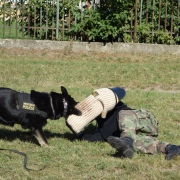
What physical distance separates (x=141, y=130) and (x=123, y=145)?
852 millimetres

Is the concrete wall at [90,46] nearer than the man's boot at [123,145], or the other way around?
the man's boot at [123,145]

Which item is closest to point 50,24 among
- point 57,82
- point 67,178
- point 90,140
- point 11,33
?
point 11,33

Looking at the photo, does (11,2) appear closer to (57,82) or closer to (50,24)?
(50,24)

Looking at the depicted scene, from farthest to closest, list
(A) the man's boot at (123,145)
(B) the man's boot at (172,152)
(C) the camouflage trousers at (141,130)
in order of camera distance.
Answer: (C) the camouflage trousers at (141,130), (B) the man's boot at (172,152), (A) the man's boot at (123,145)

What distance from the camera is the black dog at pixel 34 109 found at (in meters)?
6.36

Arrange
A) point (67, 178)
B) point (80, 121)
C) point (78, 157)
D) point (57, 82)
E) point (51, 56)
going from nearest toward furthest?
point (67, 178), point (78, 157), point (80, 121), point (57, 82), point (51, 56)

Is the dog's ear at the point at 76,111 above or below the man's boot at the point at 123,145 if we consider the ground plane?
above

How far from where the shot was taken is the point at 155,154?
5.97 metres

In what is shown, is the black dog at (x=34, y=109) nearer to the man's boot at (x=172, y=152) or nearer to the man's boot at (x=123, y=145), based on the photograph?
the man's boot at (x=123, y=145)

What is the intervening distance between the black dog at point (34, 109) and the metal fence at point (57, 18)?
7.14 meters

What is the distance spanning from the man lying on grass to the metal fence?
7.09 metres

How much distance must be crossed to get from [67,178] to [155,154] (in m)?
1.30

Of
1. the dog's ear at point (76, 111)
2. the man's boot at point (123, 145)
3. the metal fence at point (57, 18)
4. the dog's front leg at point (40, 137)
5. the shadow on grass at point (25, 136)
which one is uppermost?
the metal fence at point (57, 18)

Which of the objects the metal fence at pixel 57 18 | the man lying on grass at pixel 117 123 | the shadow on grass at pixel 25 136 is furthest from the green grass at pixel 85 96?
the metal fence at pixel 57 18
